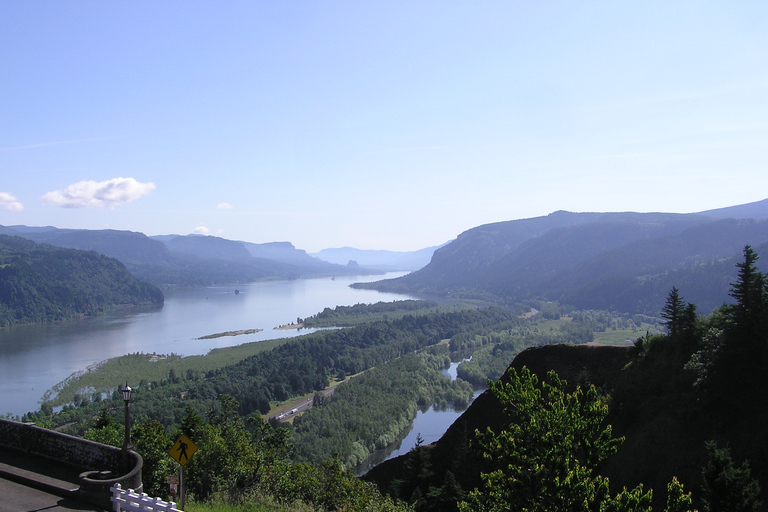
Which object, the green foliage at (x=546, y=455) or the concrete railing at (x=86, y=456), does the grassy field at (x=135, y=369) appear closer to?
the concrete railing at (x=86, y=456)

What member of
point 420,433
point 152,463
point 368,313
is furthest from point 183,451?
point 368,313

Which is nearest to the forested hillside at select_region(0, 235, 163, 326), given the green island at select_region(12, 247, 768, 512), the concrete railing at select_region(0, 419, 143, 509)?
the green island at select_region(12, 247, 768, 512)

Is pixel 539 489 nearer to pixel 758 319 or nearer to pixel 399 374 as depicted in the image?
pixel 758 319

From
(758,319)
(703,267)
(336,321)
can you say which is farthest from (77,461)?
(703,267)

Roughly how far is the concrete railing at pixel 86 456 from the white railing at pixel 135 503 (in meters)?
0.32

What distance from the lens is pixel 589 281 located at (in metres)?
196

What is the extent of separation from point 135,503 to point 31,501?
2.73 metres

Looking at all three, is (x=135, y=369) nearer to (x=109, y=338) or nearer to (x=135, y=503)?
(x=109, y=338)

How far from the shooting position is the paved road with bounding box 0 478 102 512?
10020 mm

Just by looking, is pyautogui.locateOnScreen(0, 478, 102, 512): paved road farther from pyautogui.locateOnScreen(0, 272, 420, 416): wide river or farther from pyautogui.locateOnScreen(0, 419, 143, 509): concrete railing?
pyautogui.locateOnScreen(0, 272, 420, 416): wide river

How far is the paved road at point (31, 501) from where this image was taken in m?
10.0

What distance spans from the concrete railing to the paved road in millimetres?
271

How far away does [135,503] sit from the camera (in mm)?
9539

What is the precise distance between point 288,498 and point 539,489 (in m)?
10.6
